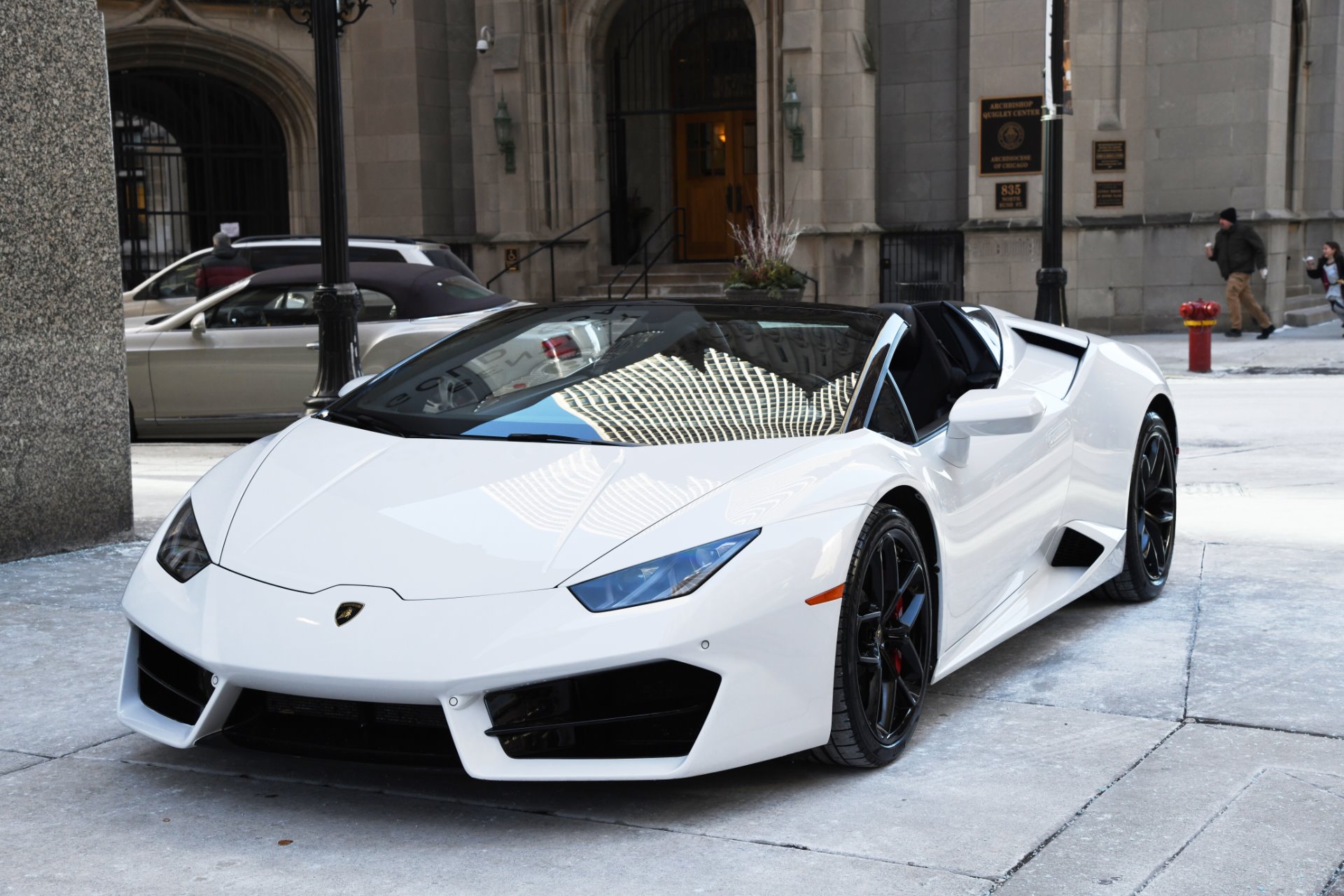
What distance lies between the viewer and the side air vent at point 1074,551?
17.8 ft

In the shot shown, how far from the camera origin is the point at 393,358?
38.7 feet

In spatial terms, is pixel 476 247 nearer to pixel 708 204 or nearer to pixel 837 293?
pixel 708 204

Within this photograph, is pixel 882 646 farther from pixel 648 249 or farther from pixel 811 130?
pixel 648 249

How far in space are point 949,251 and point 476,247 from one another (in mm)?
7840

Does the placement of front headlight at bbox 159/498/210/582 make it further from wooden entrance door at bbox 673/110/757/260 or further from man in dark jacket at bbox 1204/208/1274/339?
wooden entrance door at bbox 673/110/757/260

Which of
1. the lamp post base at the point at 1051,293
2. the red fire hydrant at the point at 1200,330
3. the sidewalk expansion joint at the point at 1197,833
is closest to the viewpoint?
the sidewalk expansion joint at the point at 1197,833

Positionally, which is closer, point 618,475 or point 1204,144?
point 618,475

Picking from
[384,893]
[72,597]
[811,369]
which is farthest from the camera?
[72,597]

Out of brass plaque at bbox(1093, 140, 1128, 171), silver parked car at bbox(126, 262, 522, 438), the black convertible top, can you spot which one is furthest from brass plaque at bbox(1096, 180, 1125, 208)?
silver parked car at bbox(126, 262, 522, 438)

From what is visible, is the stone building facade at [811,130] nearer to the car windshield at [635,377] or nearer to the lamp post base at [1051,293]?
the lamp post base at [1051,293]

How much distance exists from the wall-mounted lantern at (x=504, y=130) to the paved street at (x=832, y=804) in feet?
65.1

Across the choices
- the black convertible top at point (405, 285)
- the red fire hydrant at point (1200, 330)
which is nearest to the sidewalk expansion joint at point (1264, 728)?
the black convertible top at point (405, 285)

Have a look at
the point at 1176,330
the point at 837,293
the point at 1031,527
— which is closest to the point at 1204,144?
the point at 1176,330

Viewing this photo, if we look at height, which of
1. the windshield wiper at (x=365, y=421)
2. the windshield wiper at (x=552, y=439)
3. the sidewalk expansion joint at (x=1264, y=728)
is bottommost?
the sidewalk expansion joint at (x=1264, y=728)
